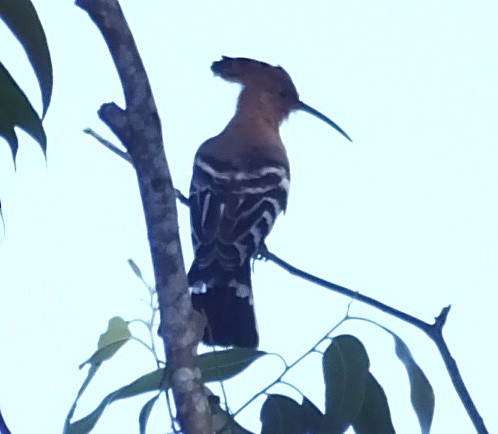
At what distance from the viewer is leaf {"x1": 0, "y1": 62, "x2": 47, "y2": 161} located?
140 cm

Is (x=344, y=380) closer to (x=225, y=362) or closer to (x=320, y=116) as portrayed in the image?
(x=225, y=362)

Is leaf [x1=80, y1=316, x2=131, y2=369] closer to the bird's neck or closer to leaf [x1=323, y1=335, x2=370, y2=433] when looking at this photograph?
leaf [x1=323, y1=335, x2=370, y2=433]

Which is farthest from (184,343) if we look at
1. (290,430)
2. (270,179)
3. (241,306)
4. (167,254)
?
(270,179)

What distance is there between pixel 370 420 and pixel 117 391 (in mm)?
345

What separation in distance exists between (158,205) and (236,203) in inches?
63.5

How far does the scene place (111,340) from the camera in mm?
1626

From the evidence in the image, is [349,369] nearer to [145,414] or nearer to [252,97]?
[145,414]

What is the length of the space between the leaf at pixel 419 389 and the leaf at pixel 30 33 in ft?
1.87

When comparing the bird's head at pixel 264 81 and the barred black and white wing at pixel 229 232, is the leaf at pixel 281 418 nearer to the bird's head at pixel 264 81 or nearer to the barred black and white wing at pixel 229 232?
the barred black and white wing at pixel 229 232

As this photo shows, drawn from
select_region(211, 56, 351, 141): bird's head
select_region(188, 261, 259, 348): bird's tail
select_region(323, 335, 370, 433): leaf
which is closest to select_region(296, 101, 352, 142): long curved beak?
select_region(211, 56, 351, 141): bird's head

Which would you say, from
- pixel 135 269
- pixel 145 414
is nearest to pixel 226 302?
pixel 135 269

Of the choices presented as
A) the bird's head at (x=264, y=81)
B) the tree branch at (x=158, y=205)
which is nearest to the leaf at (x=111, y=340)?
the tree branch at (x=158, y=205)

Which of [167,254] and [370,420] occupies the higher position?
[167,254]

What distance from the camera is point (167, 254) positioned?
4.36 feet
